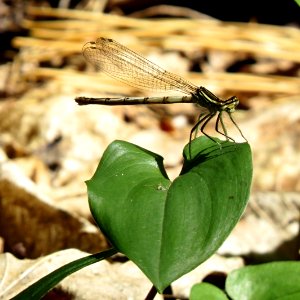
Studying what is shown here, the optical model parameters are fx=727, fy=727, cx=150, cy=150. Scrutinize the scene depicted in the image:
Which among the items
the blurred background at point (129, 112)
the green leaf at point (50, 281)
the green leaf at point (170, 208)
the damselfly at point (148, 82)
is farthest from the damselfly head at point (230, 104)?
the green leaf at point (50, 281)

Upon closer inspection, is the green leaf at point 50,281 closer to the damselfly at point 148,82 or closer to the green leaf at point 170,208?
the green leaf at point 170,208

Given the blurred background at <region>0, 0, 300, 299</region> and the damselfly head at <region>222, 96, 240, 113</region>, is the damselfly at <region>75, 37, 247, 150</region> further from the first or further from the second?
the blurred background at <region>0, 0, 300, 299</region>

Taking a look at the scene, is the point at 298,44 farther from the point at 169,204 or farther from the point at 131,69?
the point at 169,204

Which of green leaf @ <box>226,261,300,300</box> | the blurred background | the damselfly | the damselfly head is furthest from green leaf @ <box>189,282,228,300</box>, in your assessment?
the damselfly head

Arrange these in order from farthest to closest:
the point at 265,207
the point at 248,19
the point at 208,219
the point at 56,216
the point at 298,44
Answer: the point at 248,19, the point at 298,44, the point at 265,207, the point at 56,216, the point at 208,219

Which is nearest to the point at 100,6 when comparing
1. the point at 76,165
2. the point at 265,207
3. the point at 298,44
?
the point at 298,44
